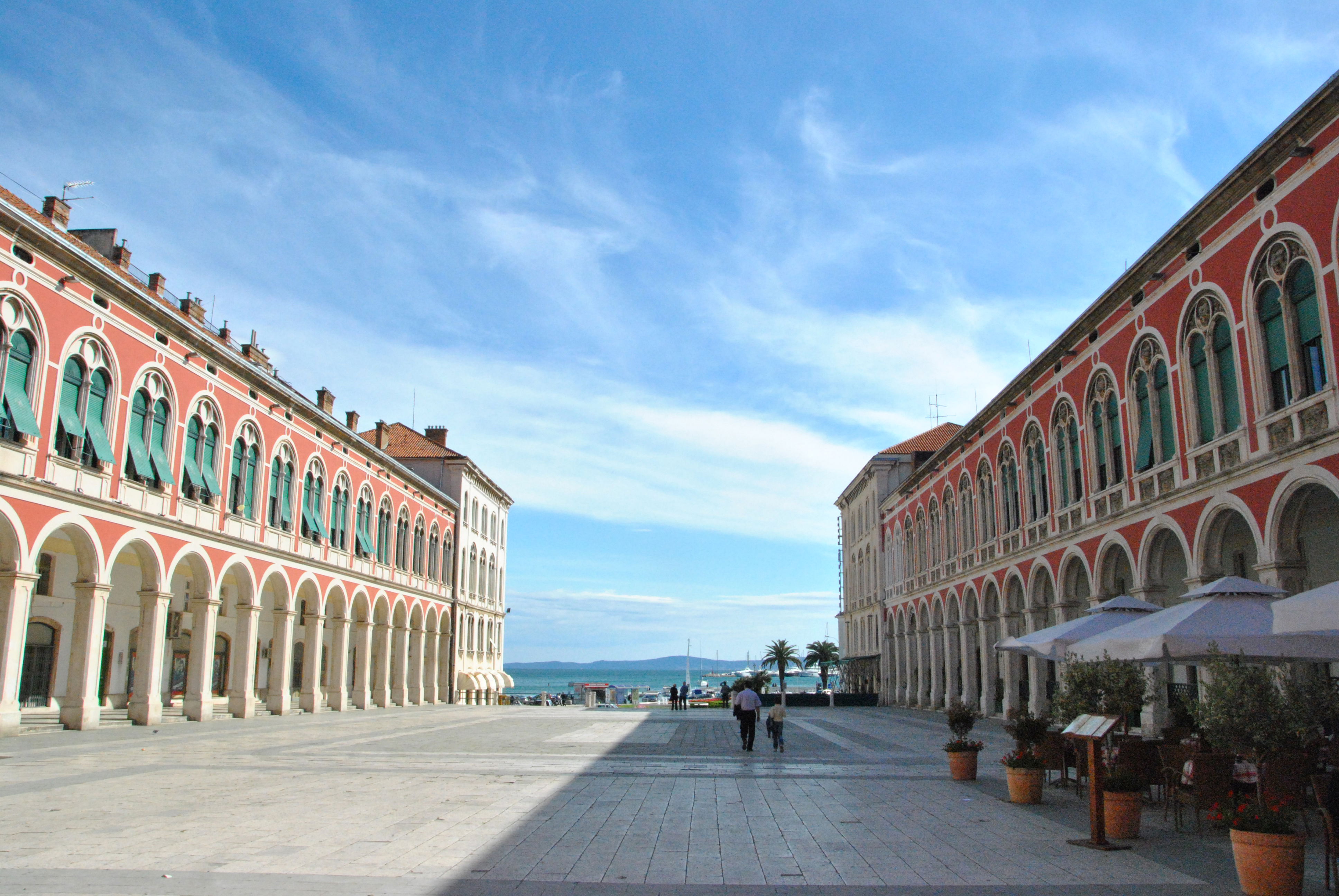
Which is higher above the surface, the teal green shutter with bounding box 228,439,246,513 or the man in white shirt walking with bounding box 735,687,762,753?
the teal green shutter with bounding box 228,439,246,513

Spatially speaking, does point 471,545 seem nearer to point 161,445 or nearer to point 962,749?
point 161,445

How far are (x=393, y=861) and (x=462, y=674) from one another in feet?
164

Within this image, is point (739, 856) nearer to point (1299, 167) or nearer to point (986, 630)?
point (1299, 167)

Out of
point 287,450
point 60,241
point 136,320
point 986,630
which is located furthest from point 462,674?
point 60,241

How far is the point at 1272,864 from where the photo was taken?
7406mm

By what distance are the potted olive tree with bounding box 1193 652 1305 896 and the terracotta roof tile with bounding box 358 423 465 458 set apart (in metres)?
50.5

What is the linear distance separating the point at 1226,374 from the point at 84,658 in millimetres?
25049

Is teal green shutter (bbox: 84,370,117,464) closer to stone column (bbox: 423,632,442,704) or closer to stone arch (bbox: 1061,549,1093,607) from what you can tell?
stone arch (bbox: 1061,549,1093,607)

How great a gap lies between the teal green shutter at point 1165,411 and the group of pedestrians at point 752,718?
10084 mm

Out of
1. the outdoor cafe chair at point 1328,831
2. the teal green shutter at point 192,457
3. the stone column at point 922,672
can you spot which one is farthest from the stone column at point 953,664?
the outdoor cafe chair at point 1328,831

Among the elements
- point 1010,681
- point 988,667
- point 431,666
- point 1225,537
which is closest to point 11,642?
point 1225,537

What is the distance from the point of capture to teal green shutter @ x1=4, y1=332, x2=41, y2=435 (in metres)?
20.3

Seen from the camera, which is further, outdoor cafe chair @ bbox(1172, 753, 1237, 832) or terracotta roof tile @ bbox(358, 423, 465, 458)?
terracotta roof tile @ bbox(358, 423, 465, 458)

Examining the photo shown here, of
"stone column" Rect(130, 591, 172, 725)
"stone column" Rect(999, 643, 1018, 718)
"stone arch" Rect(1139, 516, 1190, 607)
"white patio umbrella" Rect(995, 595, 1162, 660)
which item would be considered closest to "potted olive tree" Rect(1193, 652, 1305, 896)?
"white patio umbrella" Rect(995, 595, 1162, 660)
